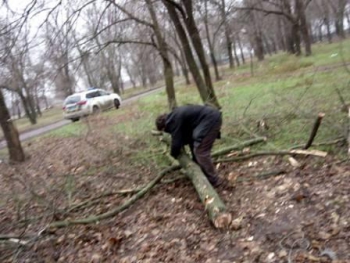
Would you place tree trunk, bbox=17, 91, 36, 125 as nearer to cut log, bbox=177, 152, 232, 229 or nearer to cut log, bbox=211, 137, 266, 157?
cut log, bbox=211, 137, 266, 157

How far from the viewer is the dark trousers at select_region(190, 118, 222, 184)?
5.73 meters

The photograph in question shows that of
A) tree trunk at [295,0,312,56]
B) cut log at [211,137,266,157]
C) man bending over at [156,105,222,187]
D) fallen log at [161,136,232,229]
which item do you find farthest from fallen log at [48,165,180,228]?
tree trunk at [295,0,312,56]

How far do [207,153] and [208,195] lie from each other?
2.76 ft

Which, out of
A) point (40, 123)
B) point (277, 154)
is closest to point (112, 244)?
point (277, 154)

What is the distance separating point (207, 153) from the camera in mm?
5816

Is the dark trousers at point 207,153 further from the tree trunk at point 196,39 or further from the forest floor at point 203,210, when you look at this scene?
the tree trunk at point 196,39

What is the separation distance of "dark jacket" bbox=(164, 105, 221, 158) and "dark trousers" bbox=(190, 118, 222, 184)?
0.06 meters

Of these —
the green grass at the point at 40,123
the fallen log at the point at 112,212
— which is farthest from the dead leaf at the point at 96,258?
the green grass at the point at 40,123

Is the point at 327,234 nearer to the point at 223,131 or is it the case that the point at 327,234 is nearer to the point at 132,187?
the point at 132,187

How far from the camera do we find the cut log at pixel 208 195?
4.67 meters

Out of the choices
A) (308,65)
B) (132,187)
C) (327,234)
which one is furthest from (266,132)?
(308,65)

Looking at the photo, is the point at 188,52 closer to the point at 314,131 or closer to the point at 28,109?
the point at 314,131

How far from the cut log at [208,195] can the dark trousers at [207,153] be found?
124 millimetres

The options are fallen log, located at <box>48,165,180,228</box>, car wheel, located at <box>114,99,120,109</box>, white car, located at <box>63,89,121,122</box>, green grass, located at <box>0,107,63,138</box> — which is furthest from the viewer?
green grass, located at <box>0,107,63,138</box>
